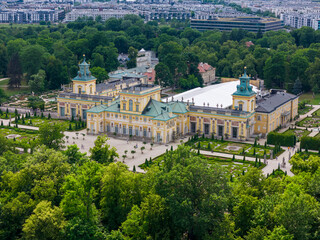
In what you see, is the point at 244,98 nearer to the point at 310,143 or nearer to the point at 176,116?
the point at 176,116

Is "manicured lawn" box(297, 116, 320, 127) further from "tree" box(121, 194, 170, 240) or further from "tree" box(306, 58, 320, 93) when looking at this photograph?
"tree" box(121, 194, 170, 240)

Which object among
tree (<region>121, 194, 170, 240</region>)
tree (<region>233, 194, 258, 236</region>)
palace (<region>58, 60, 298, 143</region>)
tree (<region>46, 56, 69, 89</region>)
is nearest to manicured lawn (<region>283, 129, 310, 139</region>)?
palace (<region>58, 60, 298, 143</region>)

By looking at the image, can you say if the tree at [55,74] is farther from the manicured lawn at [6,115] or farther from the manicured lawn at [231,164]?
the manicured lawn at [231,164]

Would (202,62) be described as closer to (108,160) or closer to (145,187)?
(108,160)

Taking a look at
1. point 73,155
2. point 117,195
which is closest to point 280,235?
point 117,195

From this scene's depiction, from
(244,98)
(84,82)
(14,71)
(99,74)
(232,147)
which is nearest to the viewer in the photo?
(232,147)

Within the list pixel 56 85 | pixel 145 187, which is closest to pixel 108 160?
pixel 145 187

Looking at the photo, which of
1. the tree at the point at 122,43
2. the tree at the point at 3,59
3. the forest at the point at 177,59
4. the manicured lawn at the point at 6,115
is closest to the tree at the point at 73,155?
the manicured lawn at the point at 6,115
